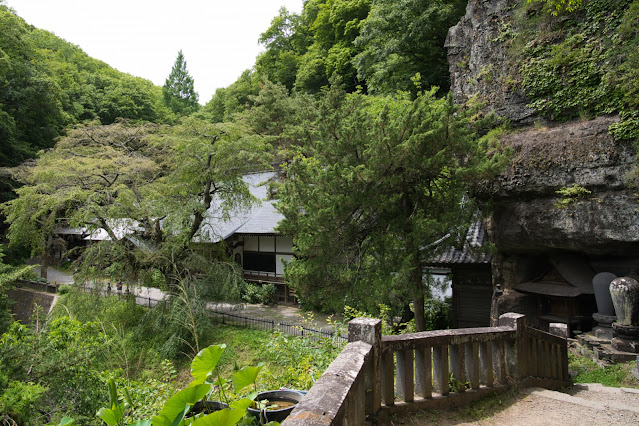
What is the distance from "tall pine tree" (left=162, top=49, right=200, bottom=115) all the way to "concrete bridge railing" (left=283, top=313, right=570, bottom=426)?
4144cm

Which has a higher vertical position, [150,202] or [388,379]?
[150,202]

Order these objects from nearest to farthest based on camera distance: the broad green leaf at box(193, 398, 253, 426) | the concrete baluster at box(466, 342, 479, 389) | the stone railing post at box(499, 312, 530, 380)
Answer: the broad green leaf at box(193, 398, 253, 426)
the concrete baluster at box(466, 342, 479, 389)
the stone railing post at box(499, 312, 530, 380)

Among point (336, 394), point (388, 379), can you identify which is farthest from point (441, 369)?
point (336, 394)

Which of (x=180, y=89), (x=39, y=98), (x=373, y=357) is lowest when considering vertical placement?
(x=373, y=357)

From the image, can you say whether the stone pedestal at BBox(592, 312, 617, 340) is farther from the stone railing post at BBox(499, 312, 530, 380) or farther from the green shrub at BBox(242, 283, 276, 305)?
the green shrub at BBox(242, 283, 276, 305)

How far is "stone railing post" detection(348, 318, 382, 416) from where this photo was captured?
134 inches

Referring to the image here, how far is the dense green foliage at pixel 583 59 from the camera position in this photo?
9.23 meters

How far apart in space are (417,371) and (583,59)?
10.4m

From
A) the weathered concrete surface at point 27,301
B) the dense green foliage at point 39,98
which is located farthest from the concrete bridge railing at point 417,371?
the dense green foliage at point 39,98

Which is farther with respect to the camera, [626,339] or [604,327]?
[604,327]

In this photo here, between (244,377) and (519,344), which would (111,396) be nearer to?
(244,377)

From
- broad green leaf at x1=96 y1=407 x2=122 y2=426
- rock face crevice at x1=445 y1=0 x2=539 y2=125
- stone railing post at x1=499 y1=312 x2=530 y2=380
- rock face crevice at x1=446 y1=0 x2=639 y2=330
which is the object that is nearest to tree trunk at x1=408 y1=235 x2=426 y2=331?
rock face crevice at x1=446 y1=0 x2=639 y2=330

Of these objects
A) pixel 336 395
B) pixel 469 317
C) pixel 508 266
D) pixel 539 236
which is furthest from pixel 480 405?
pixel 469 317

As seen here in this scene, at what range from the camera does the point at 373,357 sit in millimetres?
3439
